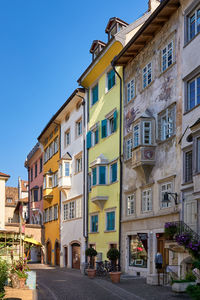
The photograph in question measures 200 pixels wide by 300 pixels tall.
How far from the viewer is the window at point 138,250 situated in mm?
25061

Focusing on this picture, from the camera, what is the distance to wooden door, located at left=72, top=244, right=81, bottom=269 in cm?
3769

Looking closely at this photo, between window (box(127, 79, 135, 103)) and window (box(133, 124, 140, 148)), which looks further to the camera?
window (box(127, 79, 135, 103))

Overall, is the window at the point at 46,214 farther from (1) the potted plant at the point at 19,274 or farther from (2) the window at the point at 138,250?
(1) the potted plant at the point at 19,274

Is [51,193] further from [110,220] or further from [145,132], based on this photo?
[145,132]

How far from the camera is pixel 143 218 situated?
82.8 feet

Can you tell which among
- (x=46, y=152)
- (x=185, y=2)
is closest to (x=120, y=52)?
(x=185, y=2)

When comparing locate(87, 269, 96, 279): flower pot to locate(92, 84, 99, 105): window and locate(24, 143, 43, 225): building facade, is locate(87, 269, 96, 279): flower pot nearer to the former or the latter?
locate(92, 84, 99, 105): window

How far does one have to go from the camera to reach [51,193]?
157 ft

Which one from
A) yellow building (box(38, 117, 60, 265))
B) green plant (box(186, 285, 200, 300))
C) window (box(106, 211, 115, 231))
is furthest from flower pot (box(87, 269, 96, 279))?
yellow building (box(38, 117, 60, 265))

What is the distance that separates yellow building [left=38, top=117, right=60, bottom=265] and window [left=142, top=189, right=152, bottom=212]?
1987 centimetres

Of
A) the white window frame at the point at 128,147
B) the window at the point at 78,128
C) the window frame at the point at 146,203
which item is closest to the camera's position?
the window frame at the point at 146,203

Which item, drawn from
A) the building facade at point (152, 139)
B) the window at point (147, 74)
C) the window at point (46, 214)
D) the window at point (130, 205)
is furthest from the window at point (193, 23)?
the window at point (46, 214)

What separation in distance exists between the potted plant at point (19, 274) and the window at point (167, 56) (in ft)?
38.2

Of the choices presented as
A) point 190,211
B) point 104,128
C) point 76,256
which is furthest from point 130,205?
point 76,256
